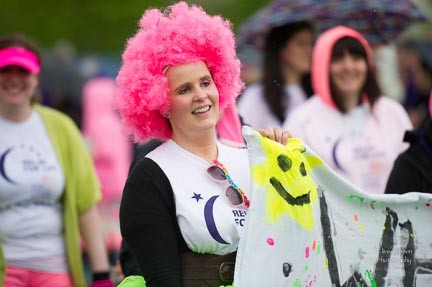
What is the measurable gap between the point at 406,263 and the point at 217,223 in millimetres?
1067

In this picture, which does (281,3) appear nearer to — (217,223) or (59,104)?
(217,223)

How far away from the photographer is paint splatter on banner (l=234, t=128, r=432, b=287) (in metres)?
4.63

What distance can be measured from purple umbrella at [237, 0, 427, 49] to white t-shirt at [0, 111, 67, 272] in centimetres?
318

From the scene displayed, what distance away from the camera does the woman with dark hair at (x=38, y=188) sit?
21.0ft

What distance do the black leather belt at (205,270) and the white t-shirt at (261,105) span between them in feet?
12.4

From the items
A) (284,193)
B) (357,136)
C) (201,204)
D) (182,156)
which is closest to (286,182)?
(284,193)

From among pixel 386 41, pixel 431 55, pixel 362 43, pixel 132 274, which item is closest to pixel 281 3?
pixel 386 41

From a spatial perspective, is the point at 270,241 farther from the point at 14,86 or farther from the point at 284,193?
the point at 14,86

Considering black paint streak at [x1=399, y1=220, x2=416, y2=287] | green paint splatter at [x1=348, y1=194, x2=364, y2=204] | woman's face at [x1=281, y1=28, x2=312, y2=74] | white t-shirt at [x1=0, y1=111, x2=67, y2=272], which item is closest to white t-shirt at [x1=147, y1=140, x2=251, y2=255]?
green paint splatter at [x1=348, y1=194, x2=364, y2=204]

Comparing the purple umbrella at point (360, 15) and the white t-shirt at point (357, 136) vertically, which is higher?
the purple umbrella at point (360, 15)

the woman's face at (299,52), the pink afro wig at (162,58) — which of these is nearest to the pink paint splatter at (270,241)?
the pink afro wig at (162,58)

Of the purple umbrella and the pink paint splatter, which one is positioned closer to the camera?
the pink paint splatter

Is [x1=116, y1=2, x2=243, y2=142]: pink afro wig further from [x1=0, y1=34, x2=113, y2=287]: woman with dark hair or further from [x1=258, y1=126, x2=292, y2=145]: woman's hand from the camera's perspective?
[x1=0, y1=34, x2=113, y2=287]: woman with dark hair

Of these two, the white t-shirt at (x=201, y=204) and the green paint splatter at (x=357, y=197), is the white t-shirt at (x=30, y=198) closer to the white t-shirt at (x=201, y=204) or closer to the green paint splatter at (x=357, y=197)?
the white t-shirt at (x=201, y=204)
